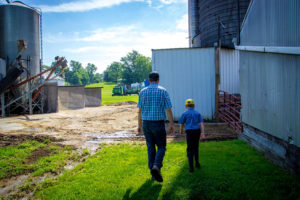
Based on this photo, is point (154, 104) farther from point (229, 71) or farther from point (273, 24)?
point (229, 71)

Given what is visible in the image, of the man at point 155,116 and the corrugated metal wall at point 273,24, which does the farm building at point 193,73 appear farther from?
the man at point 155,116

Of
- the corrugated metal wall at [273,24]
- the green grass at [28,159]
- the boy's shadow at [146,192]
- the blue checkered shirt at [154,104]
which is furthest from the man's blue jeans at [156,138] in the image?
the corrugated metal wall at [273,24]

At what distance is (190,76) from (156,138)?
7.94 metres

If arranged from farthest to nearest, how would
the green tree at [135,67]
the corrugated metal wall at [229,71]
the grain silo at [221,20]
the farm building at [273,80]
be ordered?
1. the green tree at [135,67]
2. the grain silo at [221,20]
3. the corrugated metal wall at [229,71]
4. the farm building at [273,80]

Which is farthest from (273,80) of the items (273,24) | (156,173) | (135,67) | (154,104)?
(135,67)

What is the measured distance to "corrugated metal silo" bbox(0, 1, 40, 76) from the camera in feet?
51.8

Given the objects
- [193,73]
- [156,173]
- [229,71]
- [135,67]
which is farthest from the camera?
[135,67]

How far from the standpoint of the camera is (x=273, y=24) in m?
4.89

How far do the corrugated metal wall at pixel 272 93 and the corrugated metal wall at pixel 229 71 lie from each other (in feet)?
15.2

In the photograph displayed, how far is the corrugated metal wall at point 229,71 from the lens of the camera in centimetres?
1131

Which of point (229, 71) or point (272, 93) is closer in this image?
point (272, 93)

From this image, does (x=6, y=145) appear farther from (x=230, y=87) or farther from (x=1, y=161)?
(x=230, y=87)

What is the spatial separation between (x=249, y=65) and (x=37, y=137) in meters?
7.82

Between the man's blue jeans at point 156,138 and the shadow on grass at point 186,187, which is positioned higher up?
the man's blue jeans at point 156,138
